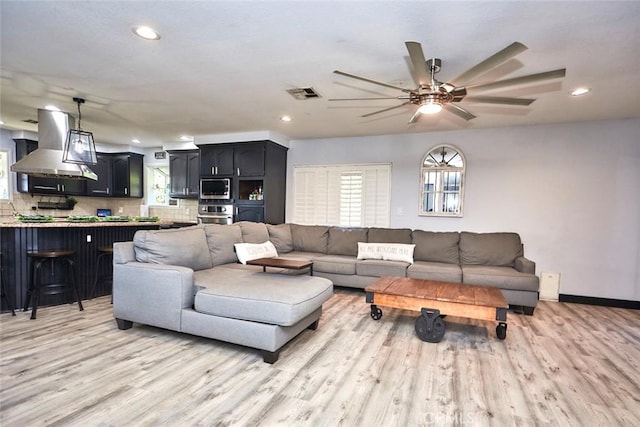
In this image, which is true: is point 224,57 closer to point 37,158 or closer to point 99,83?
point 99,83

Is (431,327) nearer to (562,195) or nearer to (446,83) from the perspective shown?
(446,83)

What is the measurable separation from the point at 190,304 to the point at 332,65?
2.47 m

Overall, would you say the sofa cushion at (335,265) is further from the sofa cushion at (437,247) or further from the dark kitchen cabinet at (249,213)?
the dark kitchen cabinet at (249,213)

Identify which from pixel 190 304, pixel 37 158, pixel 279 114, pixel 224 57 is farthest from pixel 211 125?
pixel 190 304

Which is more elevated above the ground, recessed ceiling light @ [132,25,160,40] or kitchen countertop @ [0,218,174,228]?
recessed ceiling light @ [132,25,160,40]

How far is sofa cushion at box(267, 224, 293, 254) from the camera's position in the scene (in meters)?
5.12

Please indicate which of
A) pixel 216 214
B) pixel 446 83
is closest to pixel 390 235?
pixel 446 83

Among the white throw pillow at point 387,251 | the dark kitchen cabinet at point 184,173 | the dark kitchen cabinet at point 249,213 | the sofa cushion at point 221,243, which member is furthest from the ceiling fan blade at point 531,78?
the dark kitchen cabinet at point 184,173

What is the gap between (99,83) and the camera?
11.2 feet

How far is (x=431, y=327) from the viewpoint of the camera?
2.93 m

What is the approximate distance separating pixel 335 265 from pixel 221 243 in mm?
1681

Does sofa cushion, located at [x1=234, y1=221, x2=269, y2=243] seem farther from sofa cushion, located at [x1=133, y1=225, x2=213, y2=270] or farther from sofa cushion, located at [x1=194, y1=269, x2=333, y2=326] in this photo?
sofa cushion, located at [x1=194, y1=269, x2=333, y2=326]

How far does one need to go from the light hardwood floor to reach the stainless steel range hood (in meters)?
1.80

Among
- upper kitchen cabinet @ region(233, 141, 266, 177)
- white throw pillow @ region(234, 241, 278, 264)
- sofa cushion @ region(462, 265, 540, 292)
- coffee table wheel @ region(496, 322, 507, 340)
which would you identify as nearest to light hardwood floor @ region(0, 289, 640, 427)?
coffee table wheel @ region(496, 322, 507, 340)
